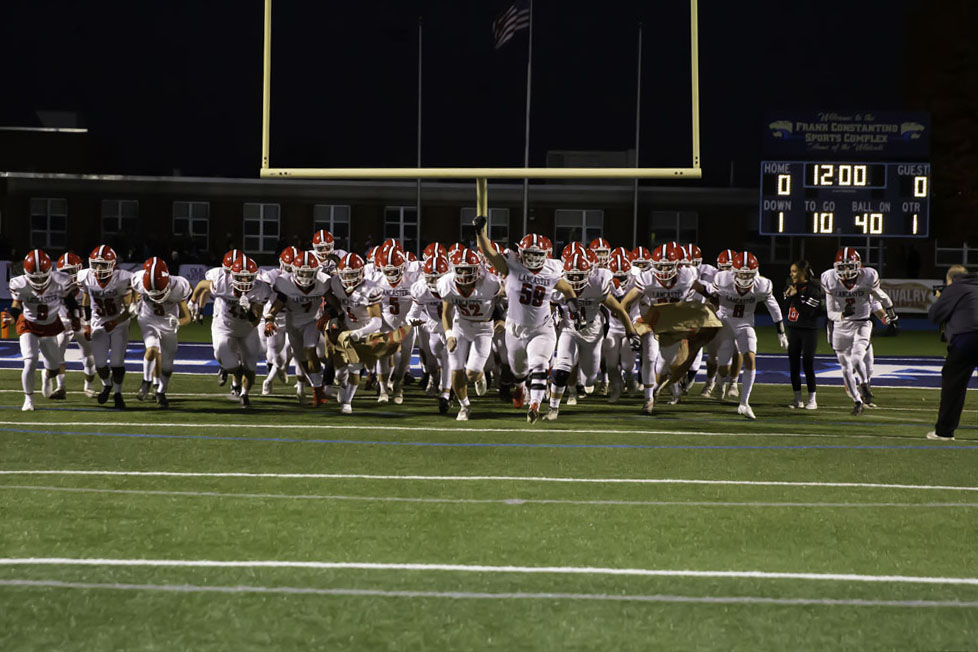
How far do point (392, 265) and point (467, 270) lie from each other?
7.92ft

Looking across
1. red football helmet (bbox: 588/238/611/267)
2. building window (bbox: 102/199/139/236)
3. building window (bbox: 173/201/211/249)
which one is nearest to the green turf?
red football helmet (bbox: 588/238/611/267)

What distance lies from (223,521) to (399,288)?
7.95 m

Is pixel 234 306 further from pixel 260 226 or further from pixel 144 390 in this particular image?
pixel 260 226

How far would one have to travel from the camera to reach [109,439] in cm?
1028

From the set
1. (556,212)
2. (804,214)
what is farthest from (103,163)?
(804,214)

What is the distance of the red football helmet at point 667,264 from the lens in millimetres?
14219

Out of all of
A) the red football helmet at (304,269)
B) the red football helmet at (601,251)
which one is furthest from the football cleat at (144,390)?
the red football helmet at (601,251)

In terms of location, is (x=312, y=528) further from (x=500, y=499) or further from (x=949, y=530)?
(x=949, y=530)

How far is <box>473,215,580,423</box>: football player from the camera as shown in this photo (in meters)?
12.0

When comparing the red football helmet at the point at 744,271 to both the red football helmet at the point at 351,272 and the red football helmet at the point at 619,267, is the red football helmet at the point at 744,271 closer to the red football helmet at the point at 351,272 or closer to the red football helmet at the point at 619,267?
the red football helmet at the point at 619,267

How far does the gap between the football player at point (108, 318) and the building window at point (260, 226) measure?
36.8 metres

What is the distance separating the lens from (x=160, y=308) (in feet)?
43.5

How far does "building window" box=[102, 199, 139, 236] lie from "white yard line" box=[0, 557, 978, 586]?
46.5 m

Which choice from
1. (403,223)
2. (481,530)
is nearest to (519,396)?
(481,530)
